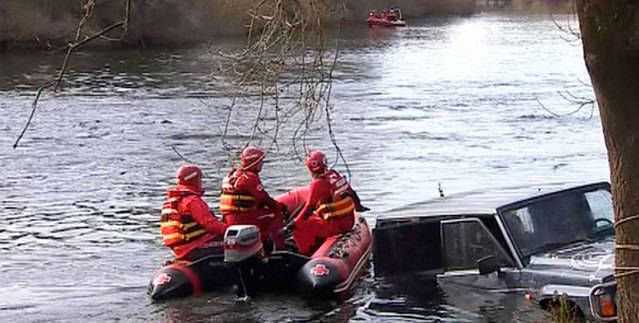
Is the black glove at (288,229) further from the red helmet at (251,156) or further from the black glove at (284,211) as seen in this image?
the red helmet at (251,156)

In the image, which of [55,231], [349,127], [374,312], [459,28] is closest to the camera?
[374,312]

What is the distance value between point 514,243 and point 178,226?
13.8 ft

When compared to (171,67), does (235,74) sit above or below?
above

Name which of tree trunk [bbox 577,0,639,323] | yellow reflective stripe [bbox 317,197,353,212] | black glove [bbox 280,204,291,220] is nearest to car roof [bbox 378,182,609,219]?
yellow reflective stripe [bbox 317,197,353,212]

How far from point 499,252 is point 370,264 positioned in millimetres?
3927

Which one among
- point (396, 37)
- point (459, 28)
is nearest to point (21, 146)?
point (396, 37)

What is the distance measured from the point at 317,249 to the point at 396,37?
174 ft

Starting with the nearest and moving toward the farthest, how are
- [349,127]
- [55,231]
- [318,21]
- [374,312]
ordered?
[318,21]
[374,312]
[55,231]
[349,127]

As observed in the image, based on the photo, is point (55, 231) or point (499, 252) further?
point (55, 231)

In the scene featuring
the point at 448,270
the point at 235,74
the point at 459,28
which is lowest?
the point at 459,28

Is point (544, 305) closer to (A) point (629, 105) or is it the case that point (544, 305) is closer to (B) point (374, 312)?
(B) point (374, 312)

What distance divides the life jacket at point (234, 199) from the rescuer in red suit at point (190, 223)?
30 centimetres

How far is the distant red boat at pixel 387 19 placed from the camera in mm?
70594

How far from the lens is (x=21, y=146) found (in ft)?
90.0
